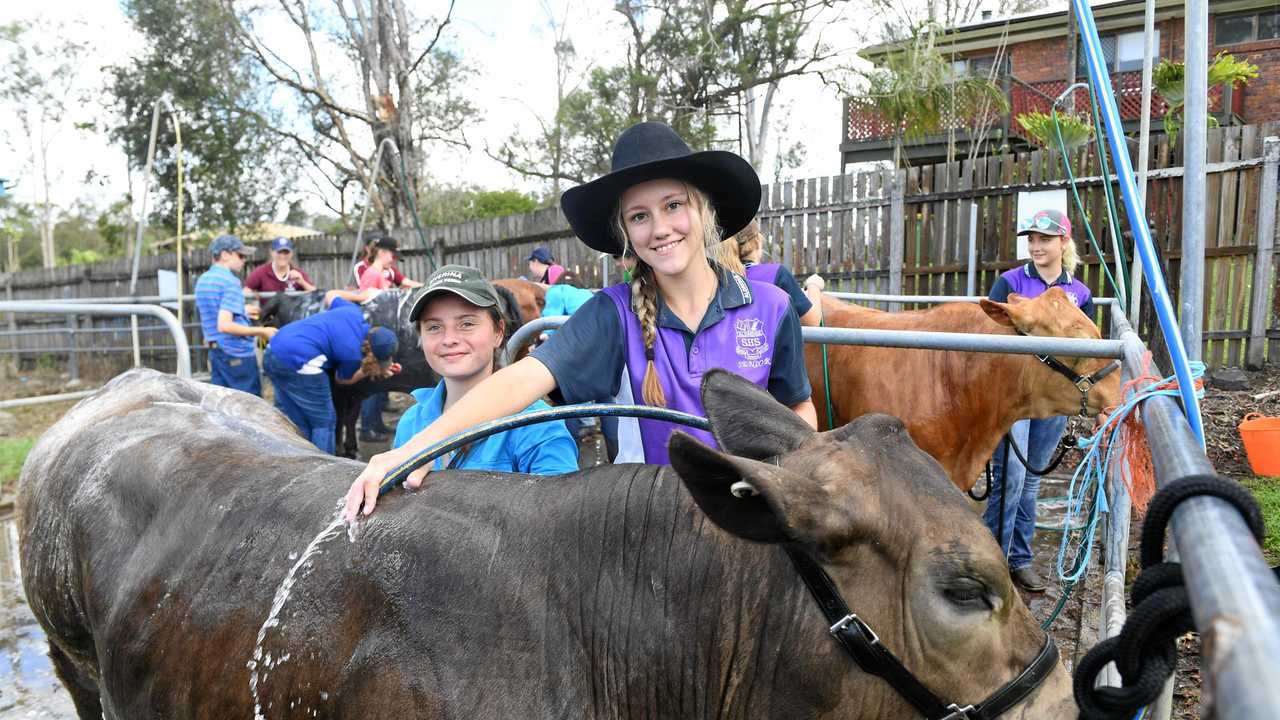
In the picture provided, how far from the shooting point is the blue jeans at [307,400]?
21.0 feet

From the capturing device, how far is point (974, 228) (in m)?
10.3

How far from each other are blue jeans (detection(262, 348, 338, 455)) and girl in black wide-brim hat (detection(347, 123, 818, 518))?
15.2ft

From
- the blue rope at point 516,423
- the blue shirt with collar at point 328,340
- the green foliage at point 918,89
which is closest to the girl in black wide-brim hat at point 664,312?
the blue rope at point 516,423

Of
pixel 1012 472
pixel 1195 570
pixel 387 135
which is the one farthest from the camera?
pixel 387 135

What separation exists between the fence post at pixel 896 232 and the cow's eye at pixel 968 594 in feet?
31.4

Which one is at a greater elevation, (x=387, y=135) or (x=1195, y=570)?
(x=387, y=135)

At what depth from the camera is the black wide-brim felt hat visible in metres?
2.32

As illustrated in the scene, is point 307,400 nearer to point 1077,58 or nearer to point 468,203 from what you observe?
point 1077,58

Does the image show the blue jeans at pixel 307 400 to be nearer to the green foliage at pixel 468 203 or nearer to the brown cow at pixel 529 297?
the brown cow at pixel 529 297

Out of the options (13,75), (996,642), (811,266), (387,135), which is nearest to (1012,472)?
(996,642)

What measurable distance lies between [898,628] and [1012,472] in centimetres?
375

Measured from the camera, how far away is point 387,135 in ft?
63.1

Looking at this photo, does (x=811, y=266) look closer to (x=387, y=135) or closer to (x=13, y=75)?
(x=387, y=135)

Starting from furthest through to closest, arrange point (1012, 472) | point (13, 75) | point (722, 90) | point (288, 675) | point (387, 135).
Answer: point (13, 75) < point (722, 90) < point (387, 135) < point (1012, 472) < point (288, 675)
